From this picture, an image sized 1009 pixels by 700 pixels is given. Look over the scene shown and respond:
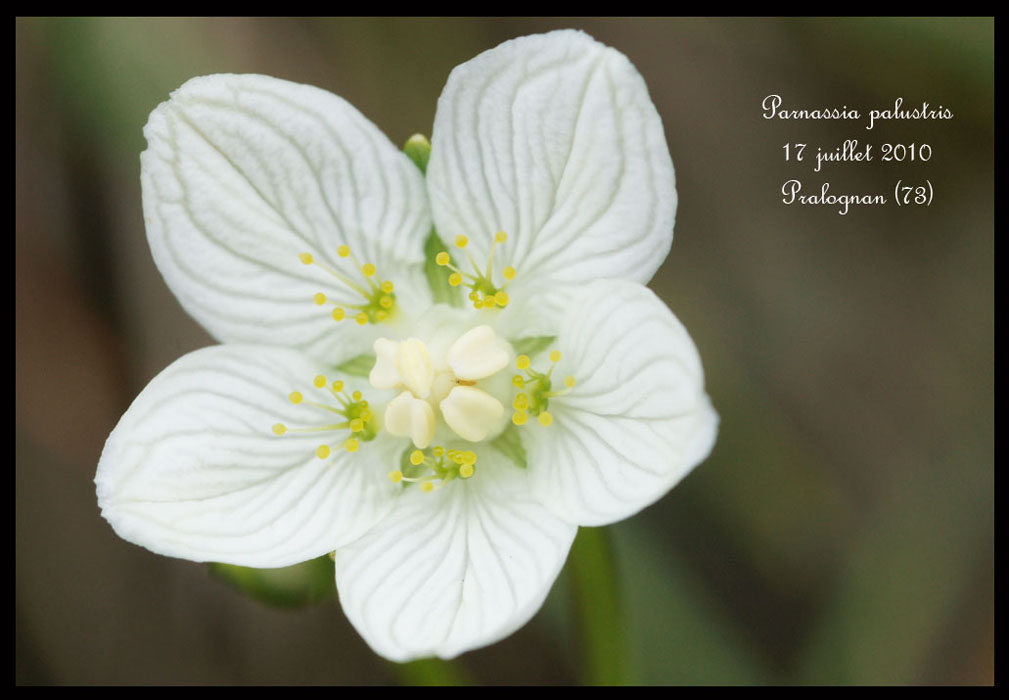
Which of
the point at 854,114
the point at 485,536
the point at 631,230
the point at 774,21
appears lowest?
the point at 485,536

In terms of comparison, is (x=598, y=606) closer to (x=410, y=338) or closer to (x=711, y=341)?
(x=410, y=338)

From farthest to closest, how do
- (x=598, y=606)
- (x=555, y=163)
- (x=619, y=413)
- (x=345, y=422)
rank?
(x=598, y=606) → (x=345, y=422) → (x=555, y=163) → (x=619, y=413)

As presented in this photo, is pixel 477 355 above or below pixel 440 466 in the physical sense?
above

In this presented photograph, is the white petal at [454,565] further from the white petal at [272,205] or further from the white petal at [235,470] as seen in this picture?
the white petal at [272,205]

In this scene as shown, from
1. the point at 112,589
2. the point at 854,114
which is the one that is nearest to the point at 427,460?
the point at 112,589

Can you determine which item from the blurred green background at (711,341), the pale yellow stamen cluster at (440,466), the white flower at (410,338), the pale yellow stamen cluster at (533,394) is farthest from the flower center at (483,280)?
the blurred green background at (711,341)

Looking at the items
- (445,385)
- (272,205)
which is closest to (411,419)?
(445,385)

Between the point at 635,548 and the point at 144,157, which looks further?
the point at 635,548
